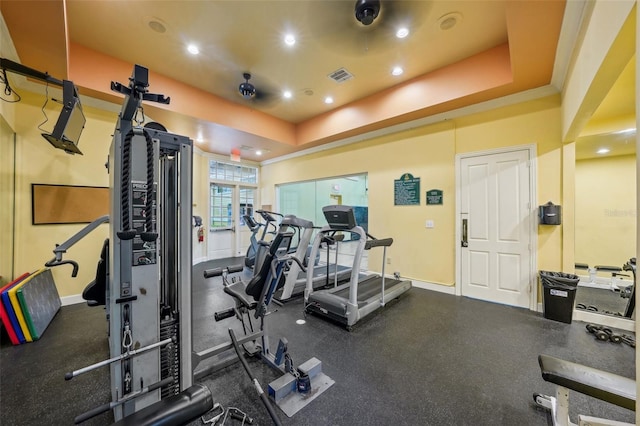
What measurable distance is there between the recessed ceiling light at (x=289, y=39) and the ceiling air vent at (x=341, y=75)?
87 cm

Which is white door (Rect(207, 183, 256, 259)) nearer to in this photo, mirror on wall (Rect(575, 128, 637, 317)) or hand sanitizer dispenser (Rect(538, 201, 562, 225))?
hand sanitizer dispenser (Rect(538, 201, 562, 225))

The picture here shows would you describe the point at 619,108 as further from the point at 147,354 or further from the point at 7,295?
the point at 7,295

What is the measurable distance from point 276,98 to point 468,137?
137 inches

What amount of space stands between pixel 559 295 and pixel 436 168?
8.05 feet

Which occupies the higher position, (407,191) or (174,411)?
(407,191)

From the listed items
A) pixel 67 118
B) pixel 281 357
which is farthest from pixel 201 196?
pixel 281 357

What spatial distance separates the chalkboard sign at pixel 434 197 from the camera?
14.3ft

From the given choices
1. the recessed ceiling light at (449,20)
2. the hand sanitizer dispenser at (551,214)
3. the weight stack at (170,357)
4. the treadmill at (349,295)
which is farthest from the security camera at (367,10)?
the hand sanitizer dispenser at (551,214)

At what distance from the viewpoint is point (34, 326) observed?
8.69ft

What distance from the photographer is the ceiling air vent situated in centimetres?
377

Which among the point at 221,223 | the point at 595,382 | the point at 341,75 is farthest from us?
the point at 221,223

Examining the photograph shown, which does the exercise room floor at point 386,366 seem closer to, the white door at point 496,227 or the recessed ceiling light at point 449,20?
the white door at point 496,227

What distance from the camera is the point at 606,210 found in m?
3.98

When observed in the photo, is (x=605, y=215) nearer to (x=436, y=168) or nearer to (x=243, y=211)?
(x=436, y=168)
